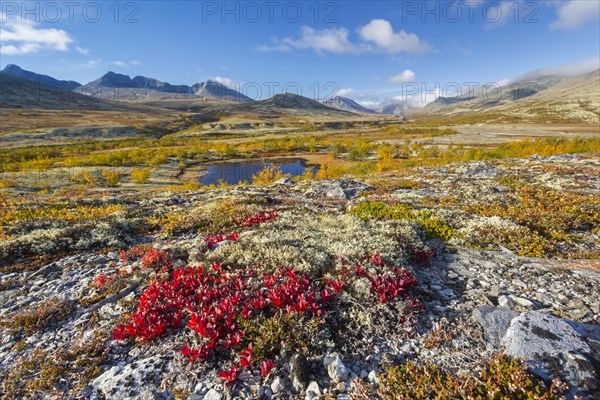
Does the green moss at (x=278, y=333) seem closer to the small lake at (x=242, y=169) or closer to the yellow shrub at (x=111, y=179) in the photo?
the yellow shrub at (x=111, y=179)

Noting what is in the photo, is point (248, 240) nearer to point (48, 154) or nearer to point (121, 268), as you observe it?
point (121, 268)

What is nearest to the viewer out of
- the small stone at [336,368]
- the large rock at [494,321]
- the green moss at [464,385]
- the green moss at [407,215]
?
the green moss at [464,385]

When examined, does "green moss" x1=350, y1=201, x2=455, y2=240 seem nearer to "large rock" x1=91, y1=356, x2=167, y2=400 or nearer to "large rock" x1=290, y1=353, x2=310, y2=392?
"large rock" x1=290, y1=353, x2=310, y2=392

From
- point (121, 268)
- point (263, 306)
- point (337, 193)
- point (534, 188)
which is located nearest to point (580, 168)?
point (534, 188)

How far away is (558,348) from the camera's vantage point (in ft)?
15.8

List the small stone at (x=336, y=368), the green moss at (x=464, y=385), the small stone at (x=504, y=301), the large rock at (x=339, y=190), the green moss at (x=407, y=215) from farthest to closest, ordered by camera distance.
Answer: the large rock at (x=339, y=190)
the green moss at (x=407, y=215)
the small stone at (x=504, y=301)
the small stone at (x=336, y=368)
the green moss at (x=464, y=385)

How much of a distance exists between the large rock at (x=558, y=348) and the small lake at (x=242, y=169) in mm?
61327

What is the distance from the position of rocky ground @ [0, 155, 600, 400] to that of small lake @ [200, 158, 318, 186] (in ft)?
183

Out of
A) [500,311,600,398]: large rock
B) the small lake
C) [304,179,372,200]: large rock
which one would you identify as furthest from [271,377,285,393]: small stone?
the small lake

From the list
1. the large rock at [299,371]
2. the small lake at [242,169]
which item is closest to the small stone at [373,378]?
the large rock at [299,371]

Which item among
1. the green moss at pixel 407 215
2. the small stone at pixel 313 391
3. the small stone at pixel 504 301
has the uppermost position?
the green moss at pixel 407 215

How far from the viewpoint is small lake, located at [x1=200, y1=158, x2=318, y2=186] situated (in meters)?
68.7

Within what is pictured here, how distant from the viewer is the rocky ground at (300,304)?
4902 millimetres

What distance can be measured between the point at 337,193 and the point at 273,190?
569cm
